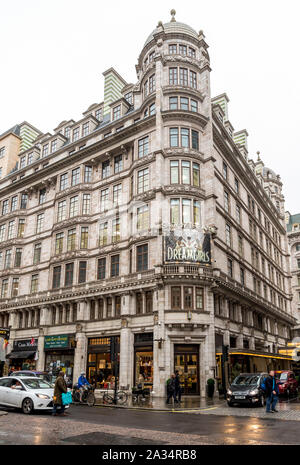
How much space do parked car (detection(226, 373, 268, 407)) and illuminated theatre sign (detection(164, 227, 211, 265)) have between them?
1003 centimetres

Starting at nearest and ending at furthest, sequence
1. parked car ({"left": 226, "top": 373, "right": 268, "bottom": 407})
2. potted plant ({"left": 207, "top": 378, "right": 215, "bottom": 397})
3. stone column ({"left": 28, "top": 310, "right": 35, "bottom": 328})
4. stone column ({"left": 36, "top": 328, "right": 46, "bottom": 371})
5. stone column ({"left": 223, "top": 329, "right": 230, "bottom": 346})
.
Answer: parked car ({"left": 226, "top": 373, "right": 268, "bottom": 407}), potted plant ({"left": 207, "top": 378, "right": 215, "bottom": 397}), stone column ({"left": 223, "top": 329, "right": 230, "bottom": 346}), stone column ({"left": 36, "top": 328, "right": 46, "bottom": 371}), stone column ({"left": 28, "top": 310, "right": 35, "bottom": 328})

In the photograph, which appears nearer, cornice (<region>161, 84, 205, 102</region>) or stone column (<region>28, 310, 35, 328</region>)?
cornice (<region>161, 84, 205, 102</region>)

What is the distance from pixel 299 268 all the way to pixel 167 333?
161 ft

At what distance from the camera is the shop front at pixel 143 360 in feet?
95.7

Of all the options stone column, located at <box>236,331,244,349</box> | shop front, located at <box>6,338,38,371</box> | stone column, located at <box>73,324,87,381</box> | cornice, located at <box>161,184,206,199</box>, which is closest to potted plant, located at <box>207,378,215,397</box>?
stone column, located at <box>236,331,244,349</box>

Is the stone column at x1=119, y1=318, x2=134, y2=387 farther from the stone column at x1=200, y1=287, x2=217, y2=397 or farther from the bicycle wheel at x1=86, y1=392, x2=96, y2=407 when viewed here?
the bicycle wheel at x1=86, y1=392, x2=96, y2=407

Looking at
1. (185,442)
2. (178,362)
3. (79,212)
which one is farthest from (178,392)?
(79,212)

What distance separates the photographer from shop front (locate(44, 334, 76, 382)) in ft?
115

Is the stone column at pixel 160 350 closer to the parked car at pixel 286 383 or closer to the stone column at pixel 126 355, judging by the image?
the stone column at pixel 126 355

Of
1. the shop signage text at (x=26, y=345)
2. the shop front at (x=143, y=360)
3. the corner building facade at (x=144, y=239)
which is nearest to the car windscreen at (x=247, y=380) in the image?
the corner building facade at (x=144, y=239)

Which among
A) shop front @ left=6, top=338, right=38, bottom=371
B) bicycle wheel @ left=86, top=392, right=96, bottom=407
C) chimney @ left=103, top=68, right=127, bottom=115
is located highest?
chimney @ left=103, top=68, right=127, bottom=115

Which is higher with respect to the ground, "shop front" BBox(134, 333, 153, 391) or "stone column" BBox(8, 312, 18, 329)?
"stone column" BBox(8, 312, 18, 329)

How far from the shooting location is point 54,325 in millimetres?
37344

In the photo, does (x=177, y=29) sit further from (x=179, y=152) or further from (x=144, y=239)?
(x=144, y=239)
